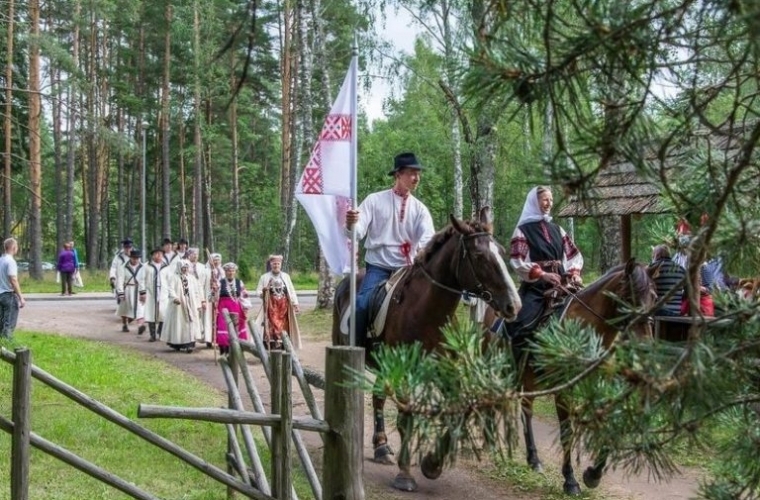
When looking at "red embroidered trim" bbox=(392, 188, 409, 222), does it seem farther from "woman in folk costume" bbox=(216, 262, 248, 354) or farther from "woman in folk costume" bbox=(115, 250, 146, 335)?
"woman in folk costume" bbox=(115, 250, 146, 335)

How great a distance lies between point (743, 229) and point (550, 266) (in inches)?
201

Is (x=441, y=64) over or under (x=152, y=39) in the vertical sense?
under

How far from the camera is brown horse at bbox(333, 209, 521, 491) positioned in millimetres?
6039

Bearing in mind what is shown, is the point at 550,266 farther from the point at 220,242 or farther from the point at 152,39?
the point at 220,242

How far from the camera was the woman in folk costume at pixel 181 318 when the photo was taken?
48.5 ft

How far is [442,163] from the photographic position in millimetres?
33062

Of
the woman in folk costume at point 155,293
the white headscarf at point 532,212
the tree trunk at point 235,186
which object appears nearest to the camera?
the white headscarf at point 532,212

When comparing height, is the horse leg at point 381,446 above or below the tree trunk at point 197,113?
below

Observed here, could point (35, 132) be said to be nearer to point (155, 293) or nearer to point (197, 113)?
point (155, 293)

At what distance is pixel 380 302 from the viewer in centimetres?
698

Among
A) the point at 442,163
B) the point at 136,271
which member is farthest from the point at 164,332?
the point at 442,163

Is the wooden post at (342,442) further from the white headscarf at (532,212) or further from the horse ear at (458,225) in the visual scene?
the white headscarf at (532,212)

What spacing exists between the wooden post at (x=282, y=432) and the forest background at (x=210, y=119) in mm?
10089

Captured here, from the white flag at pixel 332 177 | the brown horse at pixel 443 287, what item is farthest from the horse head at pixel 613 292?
the white flag at pixel 332 177
